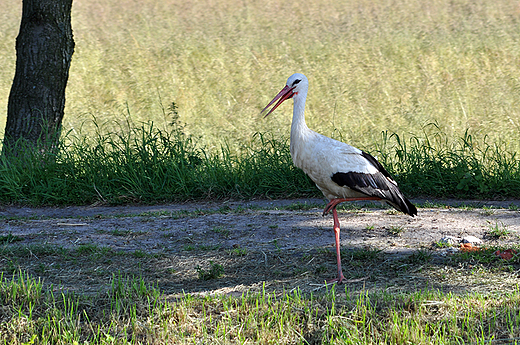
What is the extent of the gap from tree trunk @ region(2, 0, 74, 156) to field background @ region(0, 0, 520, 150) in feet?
5.11

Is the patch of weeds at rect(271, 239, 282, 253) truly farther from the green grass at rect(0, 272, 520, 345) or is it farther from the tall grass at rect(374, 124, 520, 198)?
the tall grass at rect(374, 124, 520, 198)

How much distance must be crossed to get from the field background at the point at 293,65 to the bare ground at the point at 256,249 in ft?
13.8

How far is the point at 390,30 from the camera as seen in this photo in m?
19.2

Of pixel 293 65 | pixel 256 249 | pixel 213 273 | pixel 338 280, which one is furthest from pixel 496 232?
pixel 293 65

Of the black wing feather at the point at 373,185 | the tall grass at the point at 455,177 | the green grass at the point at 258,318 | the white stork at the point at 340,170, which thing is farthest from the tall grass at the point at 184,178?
the green grass at the point at 258,318

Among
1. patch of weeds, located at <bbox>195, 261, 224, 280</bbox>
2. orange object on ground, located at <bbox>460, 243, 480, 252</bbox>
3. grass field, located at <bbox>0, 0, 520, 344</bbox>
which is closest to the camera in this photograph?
grass field, located at <bbox>0, 0, 520, 344</bbox>

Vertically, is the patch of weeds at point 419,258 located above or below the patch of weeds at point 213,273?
→ above

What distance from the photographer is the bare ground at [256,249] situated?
4.18 metres

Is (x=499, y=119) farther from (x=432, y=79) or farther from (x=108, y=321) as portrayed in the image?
(x=108, y=321)

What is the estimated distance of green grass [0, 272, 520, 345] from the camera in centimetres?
337

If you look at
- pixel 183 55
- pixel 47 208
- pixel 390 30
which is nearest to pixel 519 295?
pixel 47 208

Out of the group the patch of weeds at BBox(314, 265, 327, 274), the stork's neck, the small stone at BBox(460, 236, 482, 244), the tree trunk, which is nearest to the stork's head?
the stork's neck

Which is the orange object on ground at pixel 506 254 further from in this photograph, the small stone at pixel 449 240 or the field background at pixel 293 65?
the field background at pixel 293 65

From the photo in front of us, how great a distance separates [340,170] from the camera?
14.6 ft
